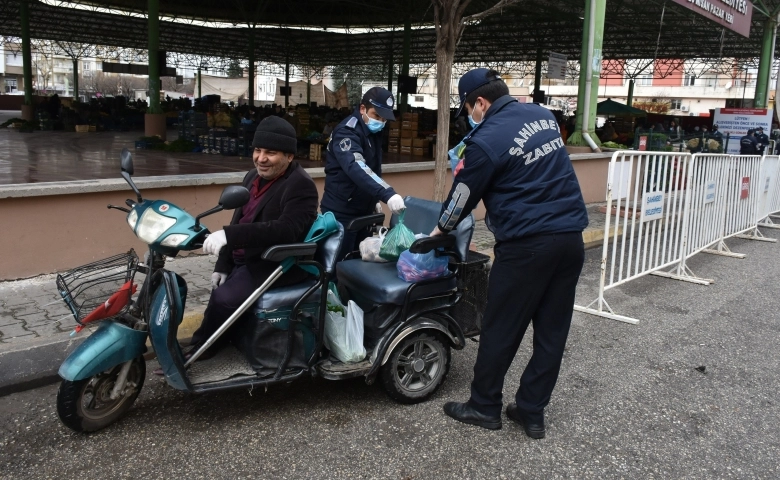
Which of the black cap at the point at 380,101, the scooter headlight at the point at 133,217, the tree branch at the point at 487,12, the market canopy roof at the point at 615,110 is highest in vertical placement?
the market canopy roof at the point at 615,110

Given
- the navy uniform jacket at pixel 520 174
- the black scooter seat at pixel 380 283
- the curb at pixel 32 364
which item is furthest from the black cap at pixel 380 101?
the curb at pixel 32 364

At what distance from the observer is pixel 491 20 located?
25.4 meters

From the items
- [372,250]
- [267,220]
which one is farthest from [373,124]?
[267,220]

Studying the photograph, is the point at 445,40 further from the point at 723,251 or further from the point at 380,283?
the point at 723,251

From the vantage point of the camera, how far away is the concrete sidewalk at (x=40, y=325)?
13.1 feet

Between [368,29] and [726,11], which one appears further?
[368,29]

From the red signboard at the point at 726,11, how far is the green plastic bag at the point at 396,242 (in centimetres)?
1202

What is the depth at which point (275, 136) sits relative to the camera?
336 cm

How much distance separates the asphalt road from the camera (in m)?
3.10

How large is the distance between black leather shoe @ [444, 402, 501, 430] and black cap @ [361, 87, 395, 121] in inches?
87.9

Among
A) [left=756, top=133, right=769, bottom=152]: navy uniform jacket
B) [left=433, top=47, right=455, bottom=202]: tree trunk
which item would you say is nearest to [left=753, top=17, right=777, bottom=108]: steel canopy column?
[left=756, top=133, right=769, bottom=152]: navy uniform jacket

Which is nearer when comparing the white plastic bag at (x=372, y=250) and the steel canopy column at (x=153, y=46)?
the white plastic bag at (x=372, y=250)

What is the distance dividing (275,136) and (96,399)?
1672mm

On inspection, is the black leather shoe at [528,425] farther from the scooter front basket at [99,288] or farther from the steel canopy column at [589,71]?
the steel canopy column at [589,71]
